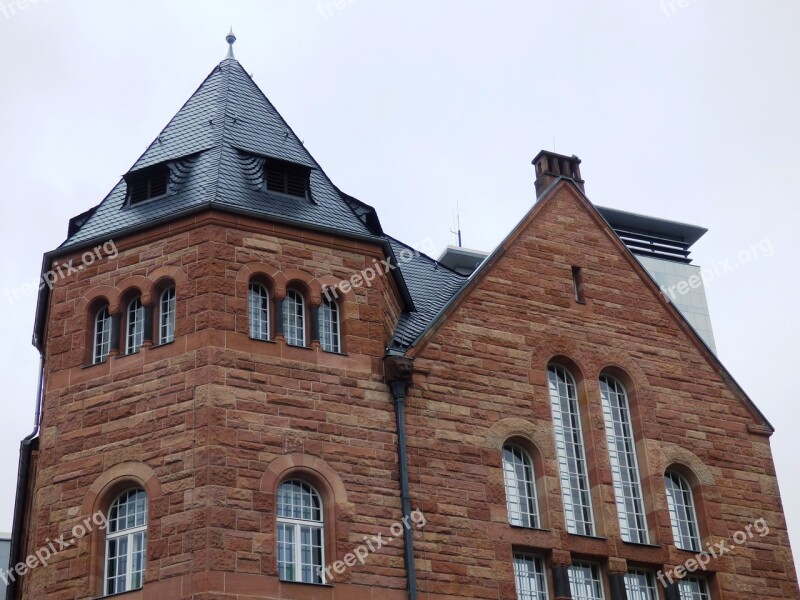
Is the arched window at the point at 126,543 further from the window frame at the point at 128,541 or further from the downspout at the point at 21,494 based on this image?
the downspout at the point at 21,494

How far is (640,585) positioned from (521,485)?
3.00 metres

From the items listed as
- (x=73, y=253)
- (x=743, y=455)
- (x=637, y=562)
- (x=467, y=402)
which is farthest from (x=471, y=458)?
(x=73, y=253)

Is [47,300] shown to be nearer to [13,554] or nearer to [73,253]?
[73,253]

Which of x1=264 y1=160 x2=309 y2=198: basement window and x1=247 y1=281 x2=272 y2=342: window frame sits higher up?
x1=264 y1=160 x2=309 y2=198: basement window

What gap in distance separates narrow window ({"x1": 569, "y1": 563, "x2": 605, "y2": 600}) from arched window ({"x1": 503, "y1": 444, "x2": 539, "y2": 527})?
45.4 inches

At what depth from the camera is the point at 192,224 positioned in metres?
27.0

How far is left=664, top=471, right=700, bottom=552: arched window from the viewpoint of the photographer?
1128 inches

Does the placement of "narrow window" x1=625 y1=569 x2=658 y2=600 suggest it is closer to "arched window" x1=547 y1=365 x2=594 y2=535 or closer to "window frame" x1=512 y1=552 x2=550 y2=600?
"arched window" x1=547 y1=365 x2=594 y2=535

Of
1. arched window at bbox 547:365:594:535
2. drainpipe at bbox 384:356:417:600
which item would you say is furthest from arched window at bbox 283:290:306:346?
arched window at bbox 547:365:594:535

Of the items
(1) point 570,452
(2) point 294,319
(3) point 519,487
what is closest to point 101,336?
(2) point 294,319

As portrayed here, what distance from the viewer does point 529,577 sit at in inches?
1049

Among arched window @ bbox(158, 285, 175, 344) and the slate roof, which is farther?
the slate roof

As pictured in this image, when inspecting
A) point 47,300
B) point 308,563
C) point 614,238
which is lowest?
point 308,563

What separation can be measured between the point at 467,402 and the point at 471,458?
1.19 meters
